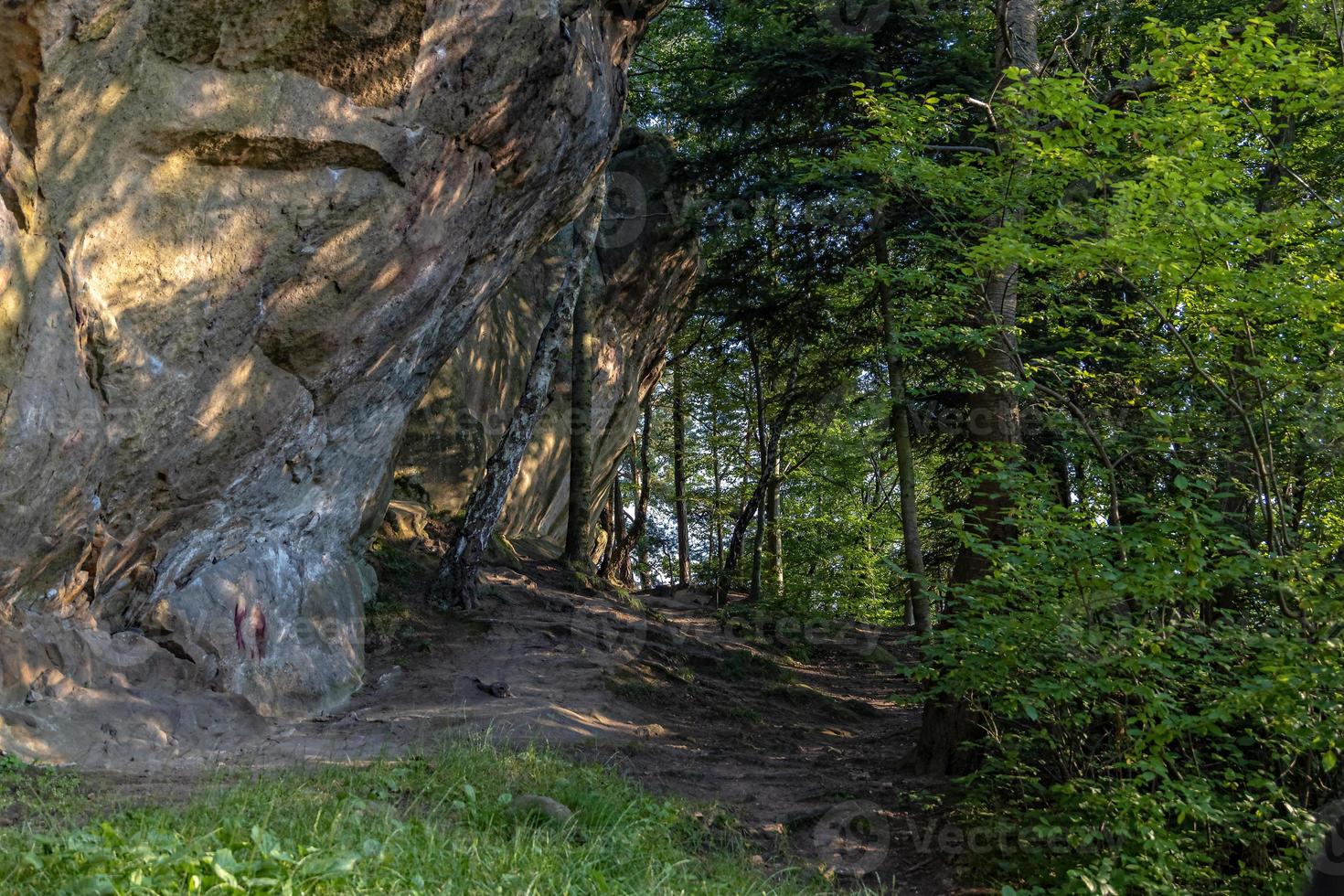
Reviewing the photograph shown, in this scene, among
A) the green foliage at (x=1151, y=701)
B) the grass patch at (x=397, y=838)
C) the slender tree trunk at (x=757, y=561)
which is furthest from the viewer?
the slender tree trunk at (x=757, y=561)

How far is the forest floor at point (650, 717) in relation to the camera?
684 centimetres

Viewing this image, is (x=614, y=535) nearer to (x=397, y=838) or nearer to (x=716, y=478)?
Result: (x=716, y=478)

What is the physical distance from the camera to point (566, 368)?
1884 cm

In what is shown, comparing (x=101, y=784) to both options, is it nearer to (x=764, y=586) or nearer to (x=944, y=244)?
(x=944, y=244)

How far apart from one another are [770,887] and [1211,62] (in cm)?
589

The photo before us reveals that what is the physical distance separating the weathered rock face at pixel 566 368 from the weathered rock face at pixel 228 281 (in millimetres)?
5052

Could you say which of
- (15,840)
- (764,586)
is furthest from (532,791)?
(764,586)

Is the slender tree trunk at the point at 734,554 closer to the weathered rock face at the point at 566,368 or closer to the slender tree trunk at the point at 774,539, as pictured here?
the slender tree trunk at the point at 774,539

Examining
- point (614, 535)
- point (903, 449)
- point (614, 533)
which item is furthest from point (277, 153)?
point (614, 533)

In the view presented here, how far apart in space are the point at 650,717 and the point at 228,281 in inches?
234

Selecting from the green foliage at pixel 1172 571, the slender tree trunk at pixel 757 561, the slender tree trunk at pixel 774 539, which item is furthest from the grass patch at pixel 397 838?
the slender tree trunk at pixel 774 539

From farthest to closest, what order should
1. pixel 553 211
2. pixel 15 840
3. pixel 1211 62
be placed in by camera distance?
pixel 553 211
pixel 1211 62
pixel 15 840

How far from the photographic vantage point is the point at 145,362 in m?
6.37

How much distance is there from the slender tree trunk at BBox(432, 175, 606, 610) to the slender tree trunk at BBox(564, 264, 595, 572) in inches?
92.0
